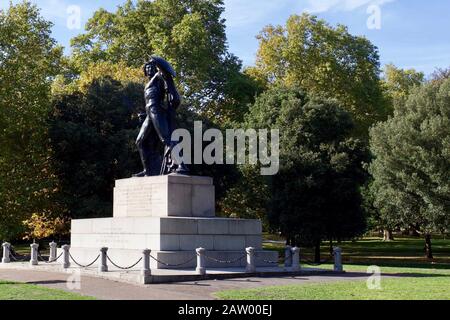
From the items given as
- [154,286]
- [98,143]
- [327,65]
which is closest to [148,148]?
[154,286]

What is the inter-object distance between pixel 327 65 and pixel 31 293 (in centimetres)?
4472

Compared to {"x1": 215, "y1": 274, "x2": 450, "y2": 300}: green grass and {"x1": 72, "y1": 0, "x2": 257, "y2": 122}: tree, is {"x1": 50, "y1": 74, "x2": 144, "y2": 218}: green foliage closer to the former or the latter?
{"x1": 72, "y1": 0, "x2": 257, "y2": 122}: tree

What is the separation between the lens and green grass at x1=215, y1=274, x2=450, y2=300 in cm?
1317

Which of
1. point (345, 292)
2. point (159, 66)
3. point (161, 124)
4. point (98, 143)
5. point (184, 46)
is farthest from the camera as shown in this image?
point (184, 46)

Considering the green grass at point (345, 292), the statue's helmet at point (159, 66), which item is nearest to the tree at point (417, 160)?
the statue's helmet at point (159, 66)

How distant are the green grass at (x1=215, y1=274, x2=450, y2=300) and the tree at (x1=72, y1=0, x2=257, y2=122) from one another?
3308 centimetres

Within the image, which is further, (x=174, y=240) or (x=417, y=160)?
(x=417, y=160)

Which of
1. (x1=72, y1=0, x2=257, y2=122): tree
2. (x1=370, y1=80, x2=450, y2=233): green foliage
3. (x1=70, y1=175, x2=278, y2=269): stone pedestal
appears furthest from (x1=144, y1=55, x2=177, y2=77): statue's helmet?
(x1=72, y1=0, x2=257, y2=122): tree

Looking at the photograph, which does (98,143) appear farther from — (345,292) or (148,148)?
(345,292)

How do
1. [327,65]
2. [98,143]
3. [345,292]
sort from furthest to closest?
1. [327,65]
2. [98,143]
3. [345,292]

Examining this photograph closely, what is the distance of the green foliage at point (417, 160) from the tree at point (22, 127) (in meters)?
21.2

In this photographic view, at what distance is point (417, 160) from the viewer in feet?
113
